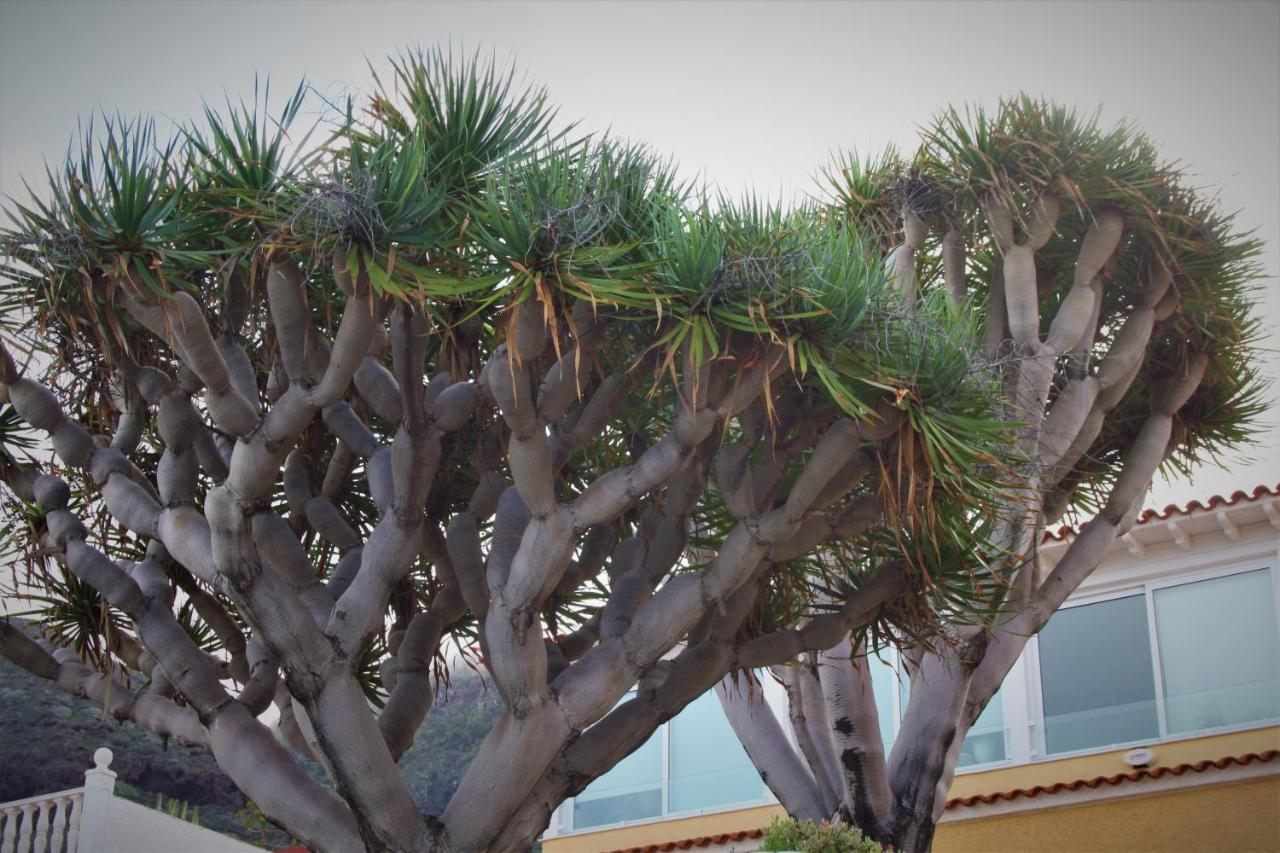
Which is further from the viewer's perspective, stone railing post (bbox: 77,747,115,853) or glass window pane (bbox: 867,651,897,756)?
glass window pane (bbox: 867,651,897,756)

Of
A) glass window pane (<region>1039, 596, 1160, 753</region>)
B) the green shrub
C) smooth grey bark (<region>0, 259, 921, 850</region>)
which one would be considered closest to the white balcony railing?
smooth grey bark (<region>0, 259, 921, 850</region>)

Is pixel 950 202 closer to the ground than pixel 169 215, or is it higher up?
higher up

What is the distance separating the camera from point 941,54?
81.7 ft

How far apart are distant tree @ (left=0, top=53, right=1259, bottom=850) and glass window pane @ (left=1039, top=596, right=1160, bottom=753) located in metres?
4.94

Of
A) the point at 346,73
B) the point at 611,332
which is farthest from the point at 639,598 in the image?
the point at 346,73

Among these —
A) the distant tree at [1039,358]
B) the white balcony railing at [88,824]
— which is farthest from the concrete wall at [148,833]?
the distant tree at [1039,358]

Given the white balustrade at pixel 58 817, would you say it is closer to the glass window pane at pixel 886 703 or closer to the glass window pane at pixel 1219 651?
the glass window pane at pixel 886 703

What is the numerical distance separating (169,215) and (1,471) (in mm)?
1946

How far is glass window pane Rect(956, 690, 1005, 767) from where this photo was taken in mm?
11992

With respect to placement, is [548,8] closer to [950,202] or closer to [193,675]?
[950,202]

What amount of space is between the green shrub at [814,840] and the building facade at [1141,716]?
13.6 ft

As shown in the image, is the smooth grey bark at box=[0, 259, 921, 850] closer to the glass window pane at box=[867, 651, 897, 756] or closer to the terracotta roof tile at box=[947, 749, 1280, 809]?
the terracotta roof tile at box=[947, 749, 1280, 809]

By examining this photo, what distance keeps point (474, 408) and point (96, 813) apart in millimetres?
6111

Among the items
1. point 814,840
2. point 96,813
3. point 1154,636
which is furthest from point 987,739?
point 96,813
